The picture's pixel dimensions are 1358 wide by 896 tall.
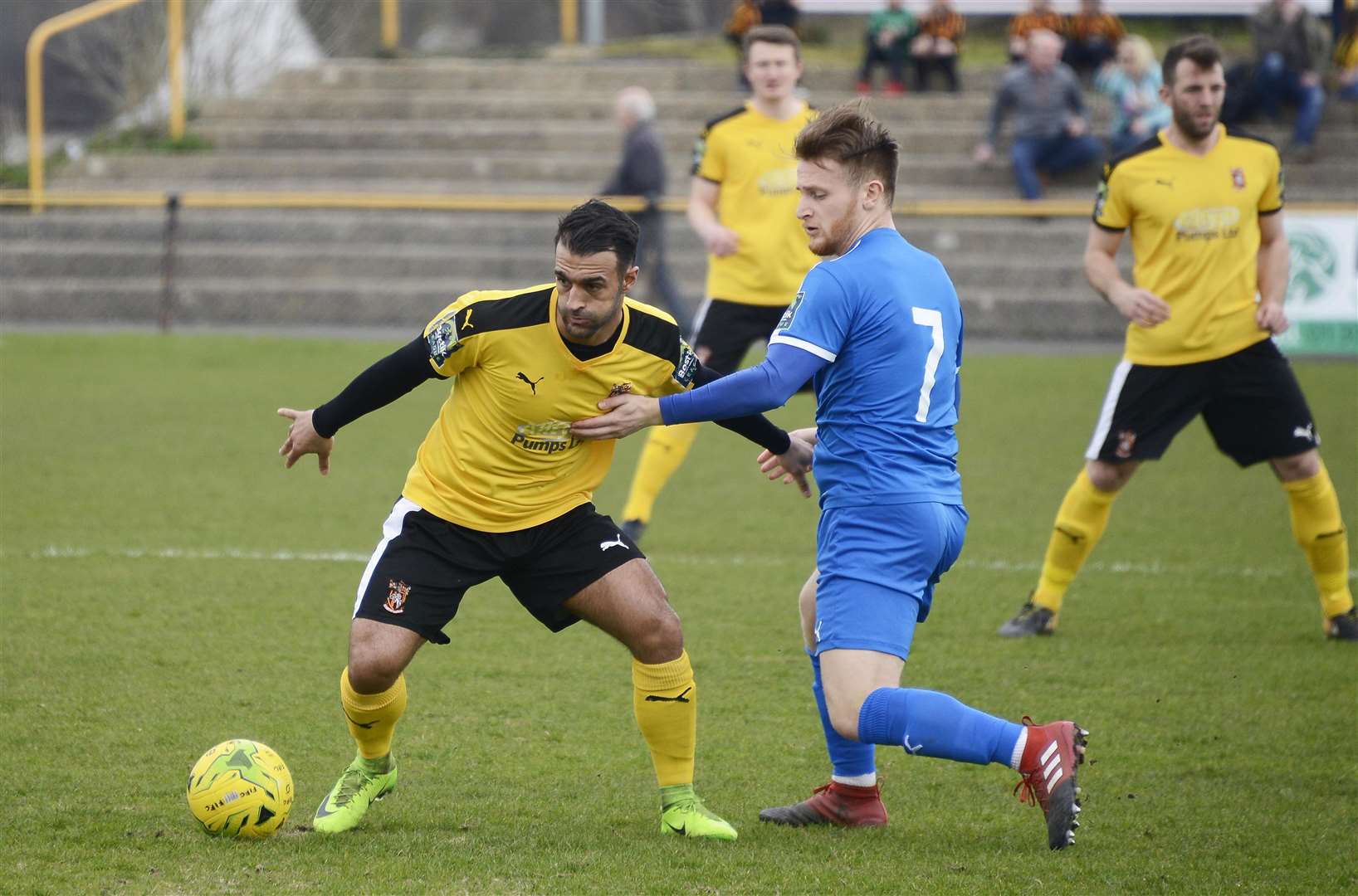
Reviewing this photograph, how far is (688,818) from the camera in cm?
437

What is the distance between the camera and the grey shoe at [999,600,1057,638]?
6.63 m

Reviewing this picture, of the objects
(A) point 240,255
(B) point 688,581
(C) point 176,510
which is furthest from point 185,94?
→ (B) point 688,581

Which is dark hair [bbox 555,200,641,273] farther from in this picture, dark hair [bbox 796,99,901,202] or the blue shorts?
the blue shorts

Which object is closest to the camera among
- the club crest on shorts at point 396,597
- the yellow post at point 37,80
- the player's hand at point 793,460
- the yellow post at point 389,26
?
the club crest on shorts at point 396,597

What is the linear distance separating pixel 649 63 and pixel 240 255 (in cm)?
644

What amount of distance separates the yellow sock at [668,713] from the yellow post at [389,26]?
19263mm

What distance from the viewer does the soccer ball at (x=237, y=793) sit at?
13.7 feet

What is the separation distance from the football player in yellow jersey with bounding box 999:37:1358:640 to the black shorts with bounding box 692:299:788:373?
200 cm

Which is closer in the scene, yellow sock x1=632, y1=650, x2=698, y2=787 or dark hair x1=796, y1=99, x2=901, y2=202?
dark hair x1=796, y1=99, x2=901, y2=202

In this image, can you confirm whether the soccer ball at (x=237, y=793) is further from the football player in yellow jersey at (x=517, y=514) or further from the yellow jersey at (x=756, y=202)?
the yellow jersey at (x=756, y=202)

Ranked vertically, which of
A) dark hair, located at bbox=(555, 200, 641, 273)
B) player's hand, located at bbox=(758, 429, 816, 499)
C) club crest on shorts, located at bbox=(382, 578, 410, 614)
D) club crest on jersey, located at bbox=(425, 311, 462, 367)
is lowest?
club crest on shorts, located at bbox=(382, 578, 410, 614)

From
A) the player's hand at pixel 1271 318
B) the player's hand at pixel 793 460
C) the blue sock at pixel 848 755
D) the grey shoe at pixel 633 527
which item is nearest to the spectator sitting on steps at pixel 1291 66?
the player's hand at pixel 1271 318

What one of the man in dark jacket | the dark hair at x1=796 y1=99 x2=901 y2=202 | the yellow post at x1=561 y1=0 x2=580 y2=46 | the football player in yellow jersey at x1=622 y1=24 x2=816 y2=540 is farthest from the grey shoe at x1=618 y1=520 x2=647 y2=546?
the yellow post at x1=561 y1=0 x2=580 y2=46

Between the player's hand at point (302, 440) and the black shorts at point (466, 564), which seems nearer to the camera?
the black shorts at point (466, 564)
